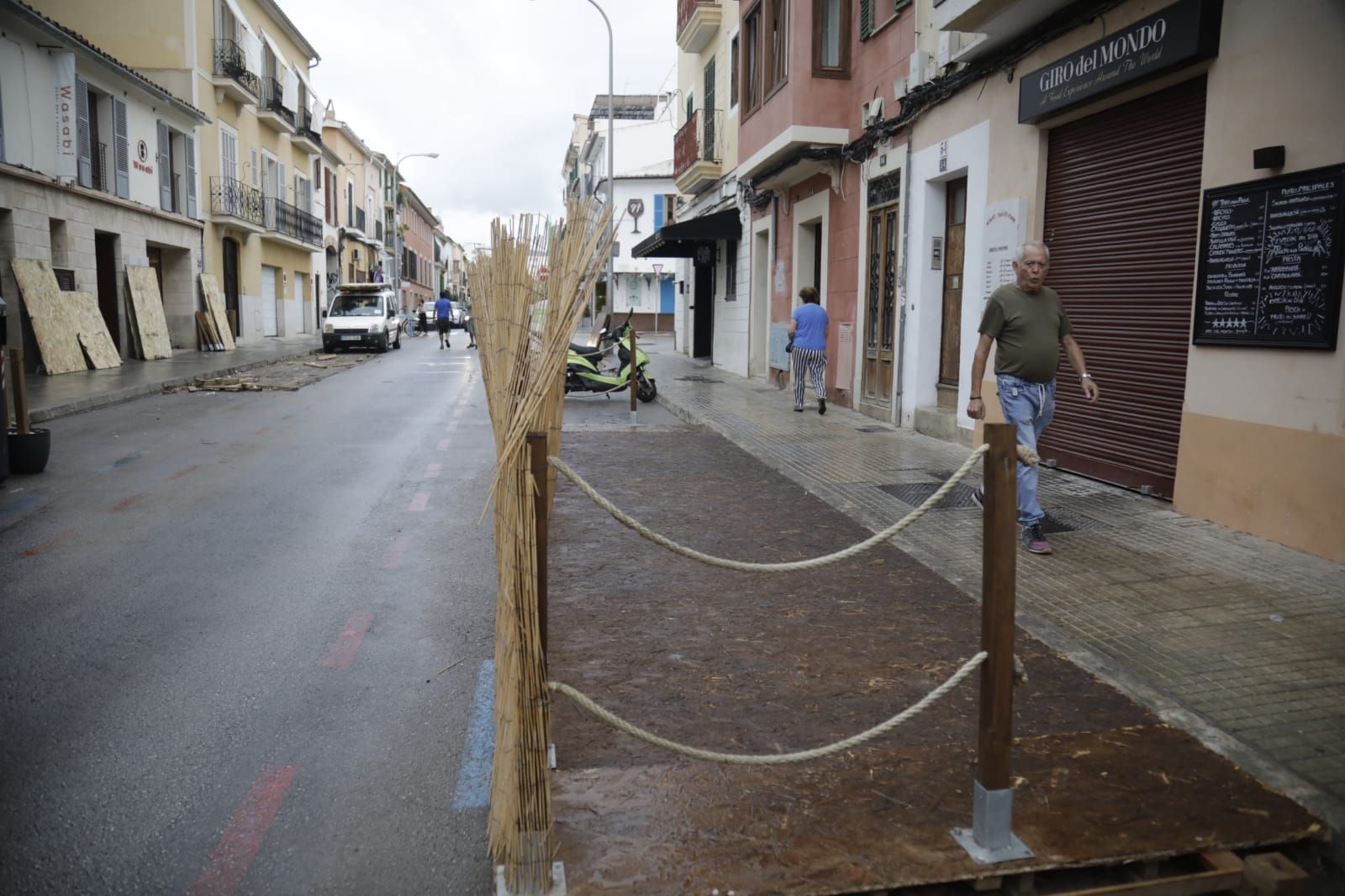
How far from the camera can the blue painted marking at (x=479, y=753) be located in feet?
10.2

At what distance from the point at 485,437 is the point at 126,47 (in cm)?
2202

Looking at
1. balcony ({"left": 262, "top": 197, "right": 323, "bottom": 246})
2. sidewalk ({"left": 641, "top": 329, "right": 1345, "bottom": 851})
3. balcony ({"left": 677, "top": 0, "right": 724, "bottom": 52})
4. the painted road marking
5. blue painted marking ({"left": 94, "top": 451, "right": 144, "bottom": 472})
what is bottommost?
the painted road marking

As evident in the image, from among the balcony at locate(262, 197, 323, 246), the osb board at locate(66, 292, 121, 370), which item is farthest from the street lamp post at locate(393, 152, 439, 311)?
the osb board at locate(66, 292, 121, 370)

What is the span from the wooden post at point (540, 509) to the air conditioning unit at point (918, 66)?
9.94m

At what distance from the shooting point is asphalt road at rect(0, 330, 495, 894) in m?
2.79

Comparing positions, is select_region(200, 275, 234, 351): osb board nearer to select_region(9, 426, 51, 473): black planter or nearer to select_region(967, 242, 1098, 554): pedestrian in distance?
select_region(9, 426, 51, 473): black planter

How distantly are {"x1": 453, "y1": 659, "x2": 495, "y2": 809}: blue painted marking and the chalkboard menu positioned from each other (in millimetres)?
4936

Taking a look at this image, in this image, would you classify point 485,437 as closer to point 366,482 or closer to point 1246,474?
point 366,482

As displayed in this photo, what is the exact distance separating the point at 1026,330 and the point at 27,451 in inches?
312

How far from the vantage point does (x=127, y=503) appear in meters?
7.36

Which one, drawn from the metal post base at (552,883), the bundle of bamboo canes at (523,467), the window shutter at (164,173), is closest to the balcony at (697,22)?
the window shutter at (164,173)

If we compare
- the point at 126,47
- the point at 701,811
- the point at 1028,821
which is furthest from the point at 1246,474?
the point at 126,47

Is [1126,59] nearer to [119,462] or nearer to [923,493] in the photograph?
[923,493]

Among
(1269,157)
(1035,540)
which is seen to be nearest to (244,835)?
(1035,540)
